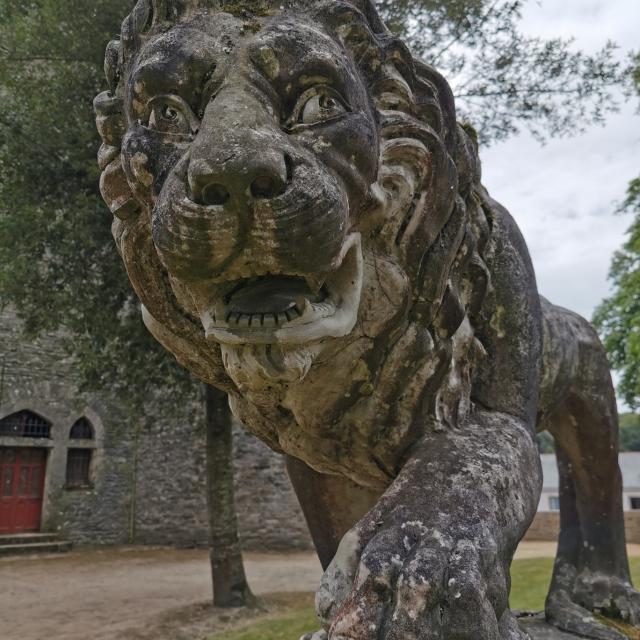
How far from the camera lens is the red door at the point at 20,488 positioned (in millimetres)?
14000

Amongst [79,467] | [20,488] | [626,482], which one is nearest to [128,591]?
[20,488]

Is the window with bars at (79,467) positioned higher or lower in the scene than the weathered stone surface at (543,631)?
higher

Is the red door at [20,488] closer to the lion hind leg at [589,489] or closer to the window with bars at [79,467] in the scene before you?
the window with bars at [79,467]

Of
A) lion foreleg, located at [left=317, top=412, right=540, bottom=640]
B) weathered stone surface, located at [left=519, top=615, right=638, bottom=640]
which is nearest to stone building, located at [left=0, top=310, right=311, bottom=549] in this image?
weathered stone surface, located at [left=519, top=615, right=638, bottom=640]

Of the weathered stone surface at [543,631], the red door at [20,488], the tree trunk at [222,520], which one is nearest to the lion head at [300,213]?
the weathered stone surface at [543,631]

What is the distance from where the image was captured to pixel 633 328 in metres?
12.3

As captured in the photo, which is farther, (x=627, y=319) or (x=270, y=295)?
(x=627, y=319)

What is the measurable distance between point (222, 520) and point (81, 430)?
8.81 m

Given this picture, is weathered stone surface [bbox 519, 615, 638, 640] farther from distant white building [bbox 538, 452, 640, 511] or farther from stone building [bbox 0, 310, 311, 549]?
distant white building [bbox 538, 452, 640, 511]

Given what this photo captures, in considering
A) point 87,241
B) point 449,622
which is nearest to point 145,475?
point 87,241

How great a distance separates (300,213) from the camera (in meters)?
1.25

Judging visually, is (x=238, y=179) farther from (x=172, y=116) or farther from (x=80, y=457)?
(x=80, y=457)

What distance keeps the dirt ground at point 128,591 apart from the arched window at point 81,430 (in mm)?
2485

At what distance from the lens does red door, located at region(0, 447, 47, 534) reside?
Result: 14.0 m
